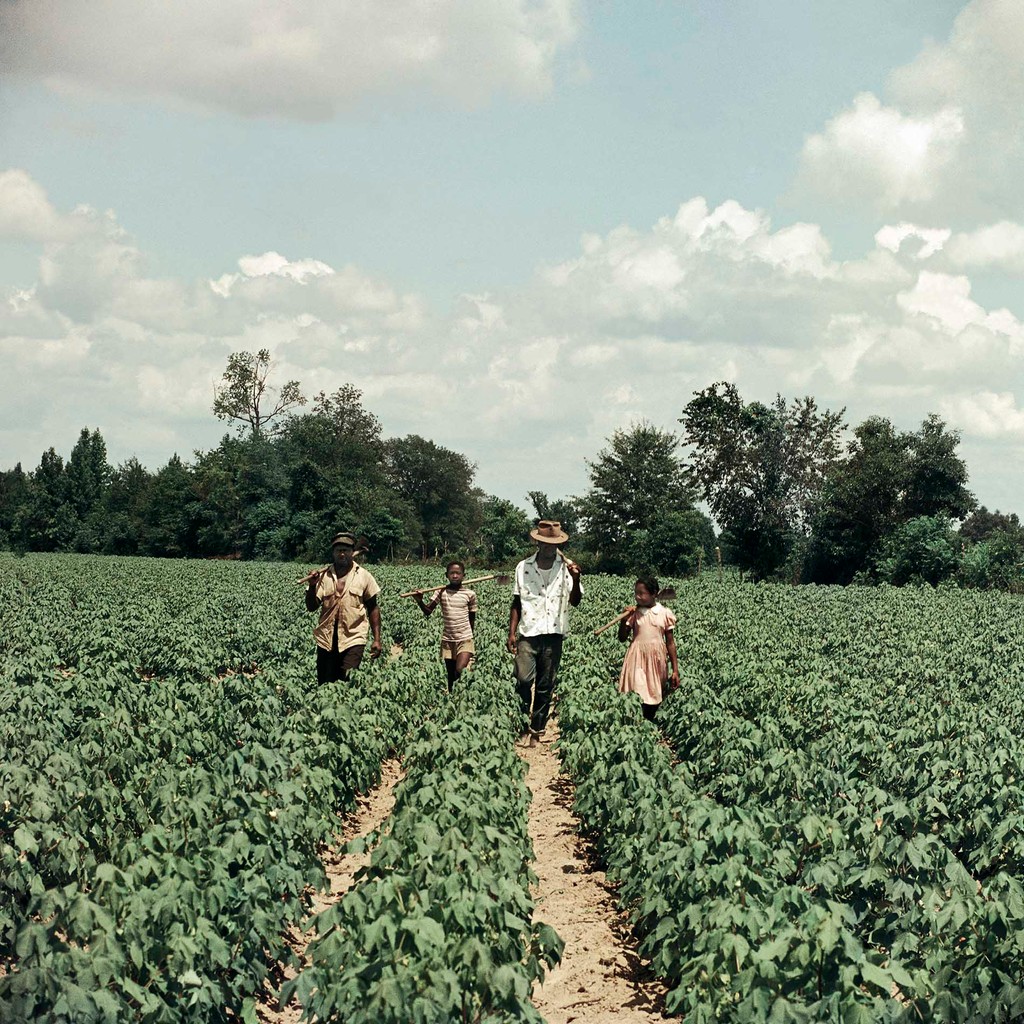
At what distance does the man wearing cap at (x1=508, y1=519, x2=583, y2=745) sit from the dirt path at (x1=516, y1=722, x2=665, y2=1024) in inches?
68.9

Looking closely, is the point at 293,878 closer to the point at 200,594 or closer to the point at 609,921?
the point at 609,921

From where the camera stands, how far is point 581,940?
613 centimetres

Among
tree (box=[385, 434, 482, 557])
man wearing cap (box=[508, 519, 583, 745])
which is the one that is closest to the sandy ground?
man wearing cap (box=[508, 519, 583, 745])

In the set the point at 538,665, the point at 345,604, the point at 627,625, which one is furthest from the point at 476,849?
the point at 538,665

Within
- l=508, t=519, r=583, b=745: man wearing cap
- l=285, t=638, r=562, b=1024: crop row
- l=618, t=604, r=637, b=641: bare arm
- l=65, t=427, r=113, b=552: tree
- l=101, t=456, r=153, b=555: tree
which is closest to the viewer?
l=285, t=638, r=562, b=1024: crop row

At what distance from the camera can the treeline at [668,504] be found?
154 ft

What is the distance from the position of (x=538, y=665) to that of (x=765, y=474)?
44482 mm

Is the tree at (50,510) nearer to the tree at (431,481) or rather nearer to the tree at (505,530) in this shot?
the tree at (431,481)

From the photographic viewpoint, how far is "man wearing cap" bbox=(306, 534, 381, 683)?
1009 centimetres

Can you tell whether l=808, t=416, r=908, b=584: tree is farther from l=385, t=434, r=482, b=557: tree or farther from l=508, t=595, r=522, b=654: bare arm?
l=385, t=434, r=482, b=557: tree

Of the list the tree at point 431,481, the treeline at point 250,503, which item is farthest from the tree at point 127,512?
the tree at point 431,481

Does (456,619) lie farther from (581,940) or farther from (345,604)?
(581,940)

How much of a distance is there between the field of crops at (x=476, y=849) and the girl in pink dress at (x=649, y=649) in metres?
0.37

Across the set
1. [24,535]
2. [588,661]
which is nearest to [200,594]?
[588,661]
